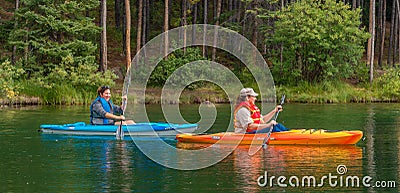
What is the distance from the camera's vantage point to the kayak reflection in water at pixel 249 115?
18875mm

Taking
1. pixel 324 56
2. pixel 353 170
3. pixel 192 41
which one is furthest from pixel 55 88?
pixel 353 170

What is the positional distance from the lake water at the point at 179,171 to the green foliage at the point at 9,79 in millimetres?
9613

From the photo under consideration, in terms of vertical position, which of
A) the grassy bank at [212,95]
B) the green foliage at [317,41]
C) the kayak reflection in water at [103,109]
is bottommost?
the grassy bank at [212,95]

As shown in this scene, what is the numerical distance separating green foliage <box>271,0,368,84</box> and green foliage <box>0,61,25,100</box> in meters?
13.8

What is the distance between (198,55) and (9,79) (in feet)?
37.1

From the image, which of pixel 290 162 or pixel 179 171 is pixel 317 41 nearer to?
pixel 290 162

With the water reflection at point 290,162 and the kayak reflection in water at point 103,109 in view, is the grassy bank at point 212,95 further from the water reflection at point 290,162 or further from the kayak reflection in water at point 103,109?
the water reflection at point 290,162

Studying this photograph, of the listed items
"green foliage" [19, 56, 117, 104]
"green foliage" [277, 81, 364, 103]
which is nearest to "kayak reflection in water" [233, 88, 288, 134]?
"green foliage" [19, 56, 117, 104]

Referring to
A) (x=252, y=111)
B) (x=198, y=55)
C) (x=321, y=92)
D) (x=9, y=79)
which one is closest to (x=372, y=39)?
(x=321, y=92)

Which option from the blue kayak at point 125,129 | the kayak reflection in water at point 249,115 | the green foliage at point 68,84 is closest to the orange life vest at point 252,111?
the kayak reflection in water at point 249,115

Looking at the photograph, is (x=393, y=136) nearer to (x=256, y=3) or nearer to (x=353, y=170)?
(x=353, y=170)

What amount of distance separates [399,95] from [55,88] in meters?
16.7

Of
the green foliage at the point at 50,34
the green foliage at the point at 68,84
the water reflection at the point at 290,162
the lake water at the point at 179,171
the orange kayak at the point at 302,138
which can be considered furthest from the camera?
the green foliage at the point at 50,34

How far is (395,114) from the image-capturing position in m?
30.3
